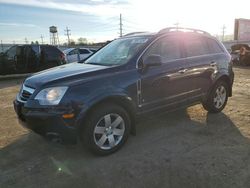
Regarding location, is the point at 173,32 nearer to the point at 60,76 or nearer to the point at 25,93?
the point at 60,76

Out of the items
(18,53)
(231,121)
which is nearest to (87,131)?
(231,121)

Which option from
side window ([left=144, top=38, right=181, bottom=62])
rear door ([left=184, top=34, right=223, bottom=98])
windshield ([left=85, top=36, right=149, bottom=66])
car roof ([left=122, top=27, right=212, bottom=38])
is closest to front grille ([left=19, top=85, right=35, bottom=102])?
windshield ([left=85, top=36, right=149, bottom=66])

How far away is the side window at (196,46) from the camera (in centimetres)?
512

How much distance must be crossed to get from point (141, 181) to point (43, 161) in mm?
1498

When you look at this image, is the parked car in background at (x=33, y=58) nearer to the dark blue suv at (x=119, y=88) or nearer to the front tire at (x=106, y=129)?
the dark blue suv at (x=119, y=88)

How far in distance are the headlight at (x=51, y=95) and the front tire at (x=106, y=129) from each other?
49 cm

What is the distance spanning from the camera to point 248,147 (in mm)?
4109

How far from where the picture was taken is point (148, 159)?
380 centimetres

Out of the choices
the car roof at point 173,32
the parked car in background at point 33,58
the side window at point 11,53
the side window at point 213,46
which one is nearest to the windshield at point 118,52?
the car roof at point 173,32

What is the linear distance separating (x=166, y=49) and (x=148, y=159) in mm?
1998

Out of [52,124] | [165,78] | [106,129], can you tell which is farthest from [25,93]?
[165,78]

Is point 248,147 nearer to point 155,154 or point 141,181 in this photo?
point 155,154

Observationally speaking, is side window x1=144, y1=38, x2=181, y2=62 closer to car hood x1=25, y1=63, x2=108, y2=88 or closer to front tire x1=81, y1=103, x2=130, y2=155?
car hood x1=25, y1=63, x2=108, y2=88

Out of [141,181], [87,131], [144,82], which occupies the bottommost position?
[141,181]
